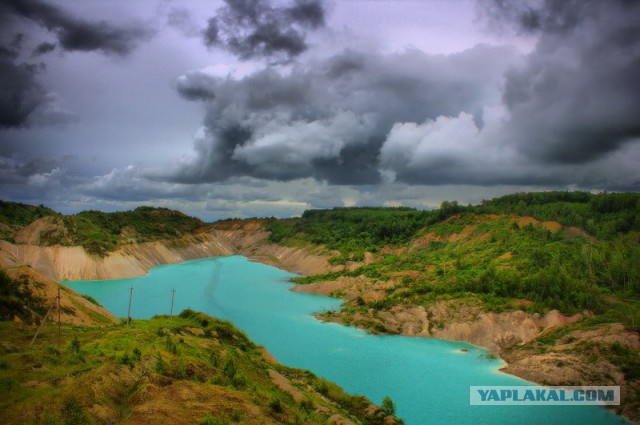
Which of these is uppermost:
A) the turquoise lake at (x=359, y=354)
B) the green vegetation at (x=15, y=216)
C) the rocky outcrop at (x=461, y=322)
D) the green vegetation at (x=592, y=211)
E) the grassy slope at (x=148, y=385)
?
the green vegetation at (x=592, y=211)

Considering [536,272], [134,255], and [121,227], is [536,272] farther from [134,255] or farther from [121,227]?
[121,227]

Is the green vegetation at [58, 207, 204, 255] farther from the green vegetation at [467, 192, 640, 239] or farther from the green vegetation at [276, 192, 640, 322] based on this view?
the green vegetation at [467, 192, 640, 239]

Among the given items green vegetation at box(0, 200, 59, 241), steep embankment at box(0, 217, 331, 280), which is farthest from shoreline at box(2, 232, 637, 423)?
green vegetation at box(0, 200, 59, 241)

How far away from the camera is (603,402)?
2666 centimetres

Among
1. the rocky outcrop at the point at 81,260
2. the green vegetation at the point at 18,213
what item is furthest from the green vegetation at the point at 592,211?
the green vegetation at the point at 18,213

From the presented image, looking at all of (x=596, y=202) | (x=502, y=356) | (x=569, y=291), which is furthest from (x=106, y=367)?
(x=596, y=202)

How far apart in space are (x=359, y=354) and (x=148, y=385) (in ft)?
81.8

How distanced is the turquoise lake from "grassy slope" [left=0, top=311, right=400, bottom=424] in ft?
19.0

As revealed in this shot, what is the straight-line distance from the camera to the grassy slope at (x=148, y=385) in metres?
12.7

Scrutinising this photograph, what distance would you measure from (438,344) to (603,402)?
1503 cm

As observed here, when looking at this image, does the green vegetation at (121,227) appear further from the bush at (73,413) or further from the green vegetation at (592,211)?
the green vegetation at (592,211)

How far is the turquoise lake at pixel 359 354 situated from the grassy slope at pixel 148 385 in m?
5.80

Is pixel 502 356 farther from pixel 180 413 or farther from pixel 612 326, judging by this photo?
pixel 180 413

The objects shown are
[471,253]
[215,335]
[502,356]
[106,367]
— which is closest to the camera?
[106,367]
